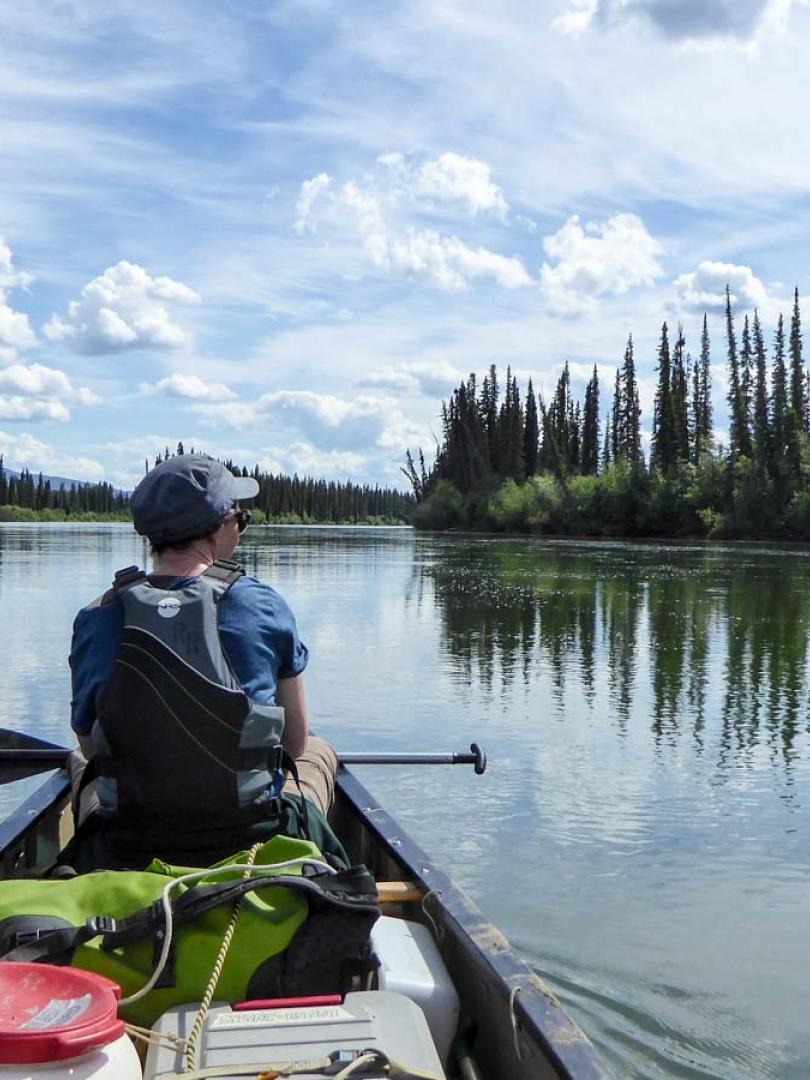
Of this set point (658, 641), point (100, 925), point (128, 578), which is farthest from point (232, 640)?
point (658, 641)

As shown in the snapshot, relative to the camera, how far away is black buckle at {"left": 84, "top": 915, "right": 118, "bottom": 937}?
2557 mm

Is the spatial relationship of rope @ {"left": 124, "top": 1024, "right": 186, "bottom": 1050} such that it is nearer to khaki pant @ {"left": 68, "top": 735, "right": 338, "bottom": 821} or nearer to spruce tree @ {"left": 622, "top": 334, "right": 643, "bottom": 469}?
khaki pant @ {"left": 68, "top": 735, "right": 338, "bottom": 821}

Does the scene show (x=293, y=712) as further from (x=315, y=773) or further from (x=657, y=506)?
(x=657, y=506)

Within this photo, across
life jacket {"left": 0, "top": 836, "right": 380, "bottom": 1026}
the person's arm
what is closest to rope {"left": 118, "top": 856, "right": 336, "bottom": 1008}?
life jacket {"left": 0, "top": 836, "right": 380, "bottom": 1026}

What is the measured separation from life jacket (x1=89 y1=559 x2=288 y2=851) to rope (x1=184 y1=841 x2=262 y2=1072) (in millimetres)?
350

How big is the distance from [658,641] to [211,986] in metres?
15.2

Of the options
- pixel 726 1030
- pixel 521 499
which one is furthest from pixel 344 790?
pixel 521 499

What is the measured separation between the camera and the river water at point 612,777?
527cm

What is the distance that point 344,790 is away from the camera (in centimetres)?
513

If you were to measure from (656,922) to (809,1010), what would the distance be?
1.09 m

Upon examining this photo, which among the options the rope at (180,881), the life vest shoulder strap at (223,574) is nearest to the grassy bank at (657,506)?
the life vest shoulder strap at (223,574)

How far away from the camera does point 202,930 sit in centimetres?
262

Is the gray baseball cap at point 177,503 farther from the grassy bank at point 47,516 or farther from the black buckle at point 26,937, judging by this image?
the grassy bank at point 47,516

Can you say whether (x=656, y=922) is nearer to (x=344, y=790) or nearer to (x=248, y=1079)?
(x=344, y=790)
